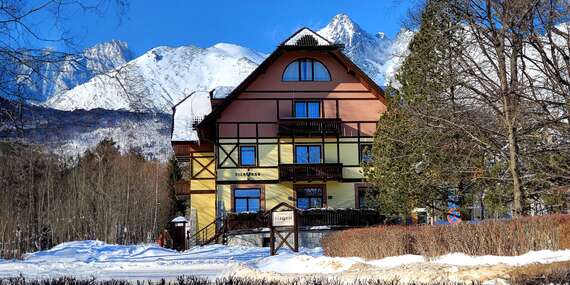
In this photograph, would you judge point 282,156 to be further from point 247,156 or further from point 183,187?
point 183,187

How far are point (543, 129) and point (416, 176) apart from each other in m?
8.05

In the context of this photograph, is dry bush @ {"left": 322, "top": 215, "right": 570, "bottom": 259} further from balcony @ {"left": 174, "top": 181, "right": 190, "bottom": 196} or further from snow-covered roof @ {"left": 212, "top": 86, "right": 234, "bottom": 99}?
snow-covered roof @ {"left": 212, "top": 86, "right": 234, "bottom": 99}

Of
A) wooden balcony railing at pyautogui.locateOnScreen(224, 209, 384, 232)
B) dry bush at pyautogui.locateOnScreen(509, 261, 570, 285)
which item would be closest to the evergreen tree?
wooden balcony railing at pyautogui.locateOnScreen(224, 209, 384, 232)

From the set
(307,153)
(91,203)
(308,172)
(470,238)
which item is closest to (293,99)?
(307,153)

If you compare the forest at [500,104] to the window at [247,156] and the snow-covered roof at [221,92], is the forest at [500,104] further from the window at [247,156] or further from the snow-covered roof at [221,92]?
the snow-covered roof at [221,92]

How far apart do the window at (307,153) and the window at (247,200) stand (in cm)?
305

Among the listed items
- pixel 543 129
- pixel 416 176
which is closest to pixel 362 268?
pixel 543 129

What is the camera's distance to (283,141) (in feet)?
128

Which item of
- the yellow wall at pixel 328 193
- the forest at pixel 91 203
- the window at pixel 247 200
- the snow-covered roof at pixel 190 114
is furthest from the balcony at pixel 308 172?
the forest at pixel 91 203

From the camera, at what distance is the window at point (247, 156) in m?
38.7

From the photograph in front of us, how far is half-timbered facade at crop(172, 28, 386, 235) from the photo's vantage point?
38.2m

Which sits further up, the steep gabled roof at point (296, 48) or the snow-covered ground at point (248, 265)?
the steep gabled roof at point (296, 48)

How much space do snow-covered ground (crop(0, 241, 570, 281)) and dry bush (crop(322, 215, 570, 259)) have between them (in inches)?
16.2

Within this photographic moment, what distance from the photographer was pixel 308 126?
3797 cm
